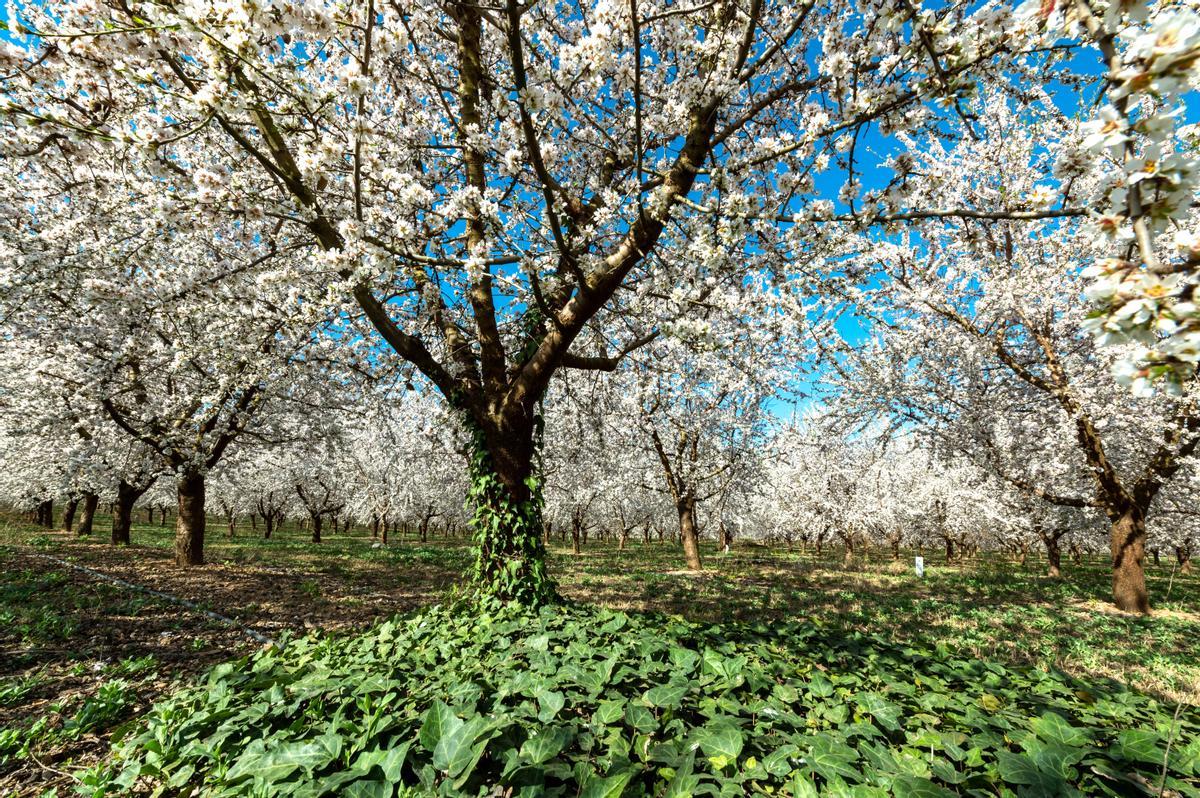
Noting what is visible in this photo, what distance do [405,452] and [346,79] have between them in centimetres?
3287

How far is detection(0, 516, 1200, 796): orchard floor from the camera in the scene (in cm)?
425

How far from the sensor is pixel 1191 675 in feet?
21.9

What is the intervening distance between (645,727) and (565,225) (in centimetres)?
529

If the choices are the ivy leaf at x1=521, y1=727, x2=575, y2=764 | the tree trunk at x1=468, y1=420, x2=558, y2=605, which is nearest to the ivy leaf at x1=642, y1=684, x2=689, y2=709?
the ivy leaf at x1=521, y1=727, x2=575, y2=764

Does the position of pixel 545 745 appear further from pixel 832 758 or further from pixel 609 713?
pixel 832 758

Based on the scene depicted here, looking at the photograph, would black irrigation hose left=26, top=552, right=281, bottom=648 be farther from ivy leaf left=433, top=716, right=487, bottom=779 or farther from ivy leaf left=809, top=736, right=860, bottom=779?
ivy leaf left=809, top=736, right=860, bottom=779

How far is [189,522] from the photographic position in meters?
12.8

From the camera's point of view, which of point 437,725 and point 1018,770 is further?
point 437,725

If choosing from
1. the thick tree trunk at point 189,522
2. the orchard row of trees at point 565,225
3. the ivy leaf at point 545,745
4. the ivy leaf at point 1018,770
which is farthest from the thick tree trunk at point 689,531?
the ivy leaf at point 545,745

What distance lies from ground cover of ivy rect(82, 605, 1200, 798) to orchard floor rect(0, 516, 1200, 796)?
1080mm

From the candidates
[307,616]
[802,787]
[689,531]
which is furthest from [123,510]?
[802,787]

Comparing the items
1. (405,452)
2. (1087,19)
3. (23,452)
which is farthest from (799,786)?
(405,452)

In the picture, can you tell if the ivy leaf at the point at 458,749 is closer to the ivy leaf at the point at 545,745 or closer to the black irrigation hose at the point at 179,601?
the ivy leaf at the point at 545,745

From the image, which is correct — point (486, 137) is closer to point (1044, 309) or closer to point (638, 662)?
point (638, 662)
